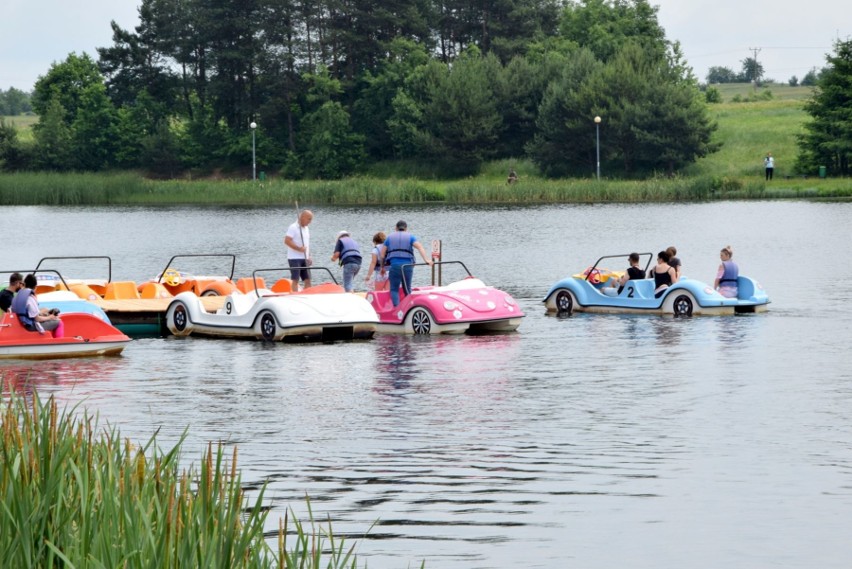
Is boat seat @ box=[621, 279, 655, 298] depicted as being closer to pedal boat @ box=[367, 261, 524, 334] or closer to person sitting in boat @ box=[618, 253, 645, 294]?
person sitting in boat @ box=[618, 253, 645, 294]

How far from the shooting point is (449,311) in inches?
862

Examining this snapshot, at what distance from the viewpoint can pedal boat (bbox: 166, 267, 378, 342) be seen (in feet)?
69.7

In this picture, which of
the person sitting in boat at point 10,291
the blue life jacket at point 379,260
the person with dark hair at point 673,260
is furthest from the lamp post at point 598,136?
the person sitting in boat at point 10,291

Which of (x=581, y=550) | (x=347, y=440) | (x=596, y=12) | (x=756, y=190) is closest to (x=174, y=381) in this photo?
(x=347, y=440)

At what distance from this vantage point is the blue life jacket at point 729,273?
24.3 meters

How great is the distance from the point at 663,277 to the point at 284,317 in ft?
23.0

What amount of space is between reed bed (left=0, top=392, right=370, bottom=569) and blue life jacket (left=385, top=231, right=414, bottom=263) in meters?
16.0

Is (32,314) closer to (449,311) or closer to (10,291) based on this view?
(10,291)

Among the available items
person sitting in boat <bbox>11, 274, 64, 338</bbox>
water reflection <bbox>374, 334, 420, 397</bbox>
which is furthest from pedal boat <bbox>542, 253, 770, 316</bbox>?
person sitting in boat <bbox>11, 274, 64, 338</bbox>

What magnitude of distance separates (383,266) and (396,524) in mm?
13828

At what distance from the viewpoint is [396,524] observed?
32.0ft

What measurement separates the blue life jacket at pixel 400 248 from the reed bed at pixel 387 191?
4626cm

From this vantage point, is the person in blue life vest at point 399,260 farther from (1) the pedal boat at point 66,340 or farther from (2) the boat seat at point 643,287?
(1) the pedal boat at point 66,340

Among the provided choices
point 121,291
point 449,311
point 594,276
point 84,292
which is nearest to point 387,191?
point 594,276
